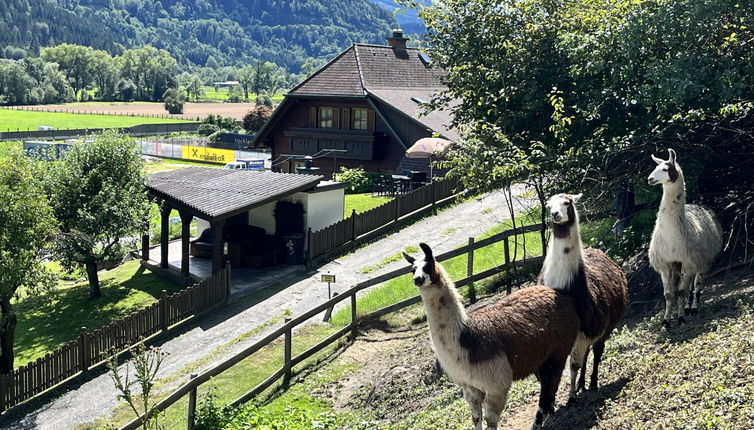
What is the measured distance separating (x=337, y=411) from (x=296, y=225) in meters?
13.5

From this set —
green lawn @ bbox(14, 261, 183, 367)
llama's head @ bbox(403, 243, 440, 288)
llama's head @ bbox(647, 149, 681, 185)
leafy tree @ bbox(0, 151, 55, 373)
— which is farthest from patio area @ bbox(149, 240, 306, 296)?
llama's head @ bbox(403, 243, 440, 288)

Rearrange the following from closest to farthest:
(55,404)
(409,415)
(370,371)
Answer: (409,415), (370,371), (55,404)

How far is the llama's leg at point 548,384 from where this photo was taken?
8.61 m

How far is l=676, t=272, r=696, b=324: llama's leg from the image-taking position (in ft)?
35.3

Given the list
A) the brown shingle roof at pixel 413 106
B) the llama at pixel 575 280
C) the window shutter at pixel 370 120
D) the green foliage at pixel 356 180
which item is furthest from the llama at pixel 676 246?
the window shutter at pixel 370 120

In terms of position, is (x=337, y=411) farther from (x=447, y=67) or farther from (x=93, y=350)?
(x=447, y=67)

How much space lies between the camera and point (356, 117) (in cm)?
4106

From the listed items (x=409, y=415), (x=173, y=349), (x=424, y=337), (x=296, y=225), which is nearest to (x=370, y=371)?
(x=424, y=337)

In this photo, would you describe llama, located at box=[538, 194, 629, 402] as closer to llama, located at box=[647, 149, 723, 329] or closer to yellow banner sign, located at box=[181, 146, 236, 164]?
llama, located at box=[647, 149, 723, 329]

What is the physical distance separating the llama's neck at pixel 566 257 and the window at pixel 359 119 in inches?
1263

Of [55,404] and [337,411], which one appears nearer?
[337,411]

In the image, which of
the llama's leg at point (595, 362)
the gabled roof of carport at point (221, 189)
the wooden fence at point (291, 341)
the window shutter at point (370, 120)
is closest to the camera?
the llama's leg at point (595, 362)

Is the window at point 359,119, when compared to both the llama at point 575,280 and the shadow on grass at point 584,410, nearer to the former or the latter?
the llama at point 575,280

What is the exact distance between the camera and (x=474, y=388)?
823cm
